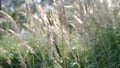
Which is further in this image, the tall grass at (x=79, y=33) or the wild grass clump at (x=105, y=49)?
the wild grass clump at (x=105, y=49)

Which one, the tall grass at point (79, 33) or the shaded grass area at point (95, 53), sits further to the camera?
the shaded grass area at point (95, 53)

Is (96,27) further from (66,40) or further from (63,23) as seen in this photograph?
(63,23)

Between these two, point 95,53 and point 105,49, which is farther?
point 95,53

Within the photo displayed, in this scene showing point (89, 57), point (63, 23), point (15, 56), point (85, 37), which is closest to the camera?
point (63, 23)

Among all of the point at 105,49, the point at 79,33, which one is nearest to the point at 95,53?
the point at 105,49

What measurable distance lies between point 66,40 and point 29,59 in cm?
106

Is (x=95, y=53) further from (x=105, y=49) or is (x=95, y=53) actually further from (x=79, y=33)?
(x=79, y=33)

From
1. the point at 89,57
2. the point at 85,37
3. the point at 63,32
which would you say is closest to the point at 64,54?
the point at 63,32

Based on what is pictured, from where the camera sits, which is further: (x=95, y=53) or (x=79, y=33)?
(x=95, y=53)

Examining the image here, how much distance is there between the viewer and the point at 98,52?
4.16 m

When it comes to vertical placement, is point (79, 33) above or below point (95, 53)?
above

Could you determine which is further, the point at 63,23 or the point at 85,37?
the point at 85,37

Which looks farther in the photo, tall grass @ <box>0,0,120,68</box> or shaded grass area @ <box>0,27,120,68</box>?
shaded grass area @ <box>0,27,120,68</box>

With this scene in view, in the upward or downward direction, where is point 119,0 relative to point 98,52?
upward
